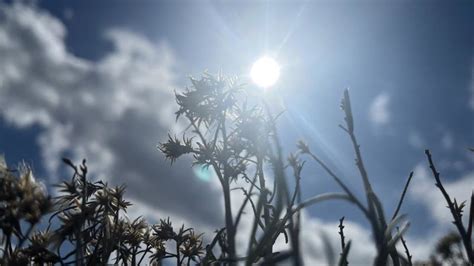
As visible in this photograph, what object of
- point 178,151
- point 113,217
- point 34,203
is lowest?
point 34,203

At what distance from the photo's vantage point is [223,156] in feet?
19.3

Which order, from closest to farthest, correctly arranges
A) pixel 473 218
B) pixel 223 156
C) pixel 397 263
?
1. pixel 473 218
2. pixel 397 263
3. pixel 223 156

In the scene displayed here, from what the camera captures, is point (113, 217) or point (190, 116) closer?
point (113, 217)

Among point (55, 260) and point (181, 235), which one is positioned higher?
point (181, 235)

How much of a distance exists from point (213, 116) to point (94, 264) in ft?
11.3

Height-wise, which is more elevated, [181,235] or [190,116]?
[190,116]

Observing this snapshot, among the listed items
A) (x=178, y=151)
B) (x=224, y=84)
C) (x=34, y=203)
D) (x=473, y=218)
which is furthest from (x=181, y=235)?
(x=473, y=218)

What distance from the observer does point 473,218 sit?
172cm

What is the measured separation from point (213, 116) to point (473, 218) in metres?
5.56

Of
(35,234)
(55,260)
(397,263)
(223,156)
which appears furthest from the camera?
(223,156)

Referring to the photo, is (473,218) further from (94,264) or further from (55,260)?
(94,264)

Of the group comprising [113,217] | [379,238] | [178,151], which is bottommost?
[379,238]

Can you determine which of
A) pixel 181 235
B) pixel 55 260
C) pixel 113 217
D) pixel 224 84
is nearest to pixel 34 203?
pixel 55 260

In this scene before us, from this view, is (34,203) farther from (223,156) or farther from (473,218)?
(223,156)
